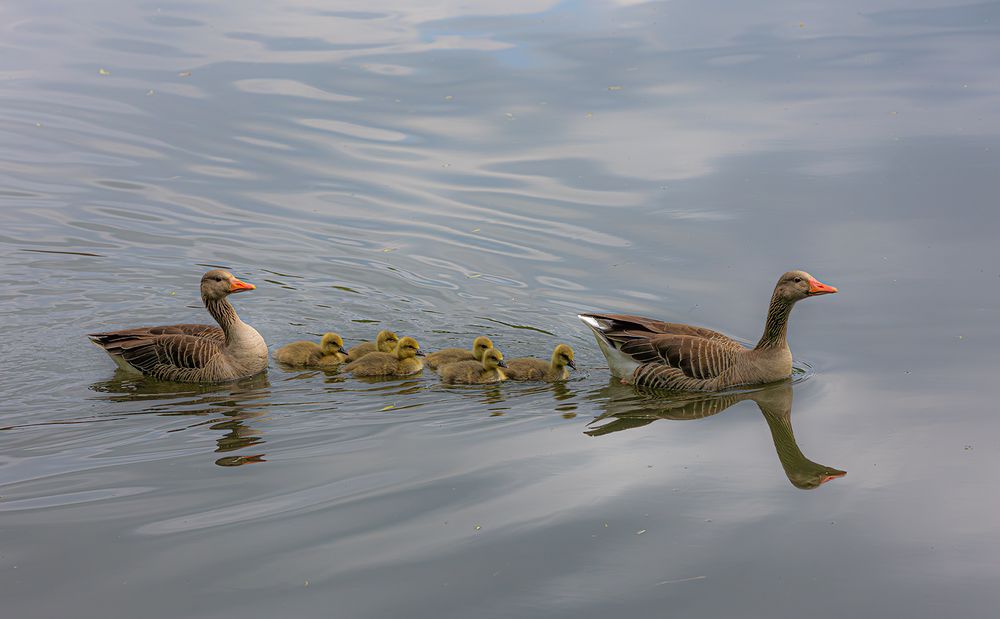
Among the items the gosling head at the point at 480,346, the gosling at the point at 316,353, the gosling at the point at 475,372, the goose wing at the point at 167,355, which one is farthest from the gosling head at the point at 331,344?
the gosling head at the point at 480,346

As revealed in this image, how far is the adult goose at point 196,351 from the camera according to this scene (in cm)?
1148

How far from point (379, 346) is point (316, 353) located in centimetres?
67

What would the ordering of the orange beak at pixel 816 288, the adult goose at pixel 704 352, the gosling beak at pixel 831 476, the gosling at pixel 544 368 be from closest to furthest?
1. the gosling beak at pixel 831 476
2. the orange beak at pixel 816 288
3. the adult goose at pixel 704 352
4. the gosling at pixel 544 368

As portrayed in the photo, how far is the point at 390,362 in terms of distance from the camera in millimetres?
11266

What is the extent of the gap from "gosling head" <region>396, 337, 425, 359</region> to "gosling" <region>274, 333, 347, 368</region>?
0.67 metres

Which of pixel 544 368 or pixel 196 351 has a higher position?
pixel 196 351

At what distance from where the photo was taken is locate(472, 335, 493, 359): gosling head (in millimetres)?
11367

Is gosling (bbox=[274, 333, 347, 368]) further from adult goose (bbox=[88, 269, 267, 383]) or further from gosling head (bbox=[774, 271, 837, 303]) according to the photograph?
gosling head (bbox=[774, 271, 837, 303])

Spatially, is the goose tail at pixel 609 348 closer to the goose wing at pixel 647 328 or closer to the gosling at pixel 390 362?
the goose wing at pixel 647 328

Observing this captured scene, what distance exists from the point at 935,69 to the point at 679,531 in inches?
572

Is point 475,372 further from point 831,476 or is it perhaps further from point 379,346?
point 831,476

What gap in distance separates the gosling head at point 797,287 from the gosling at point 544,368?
7.05 feet

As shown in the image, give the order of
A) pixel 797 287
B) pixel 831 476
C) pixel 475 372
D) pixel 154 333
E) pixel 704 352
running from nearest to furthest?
pixel 831 476 → pixel 797 287 → pixel 704 352 → pixel 475 372 → pixel 154 333

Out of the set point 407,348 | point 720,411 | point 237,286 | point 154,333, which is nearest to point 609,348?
point 720,411
